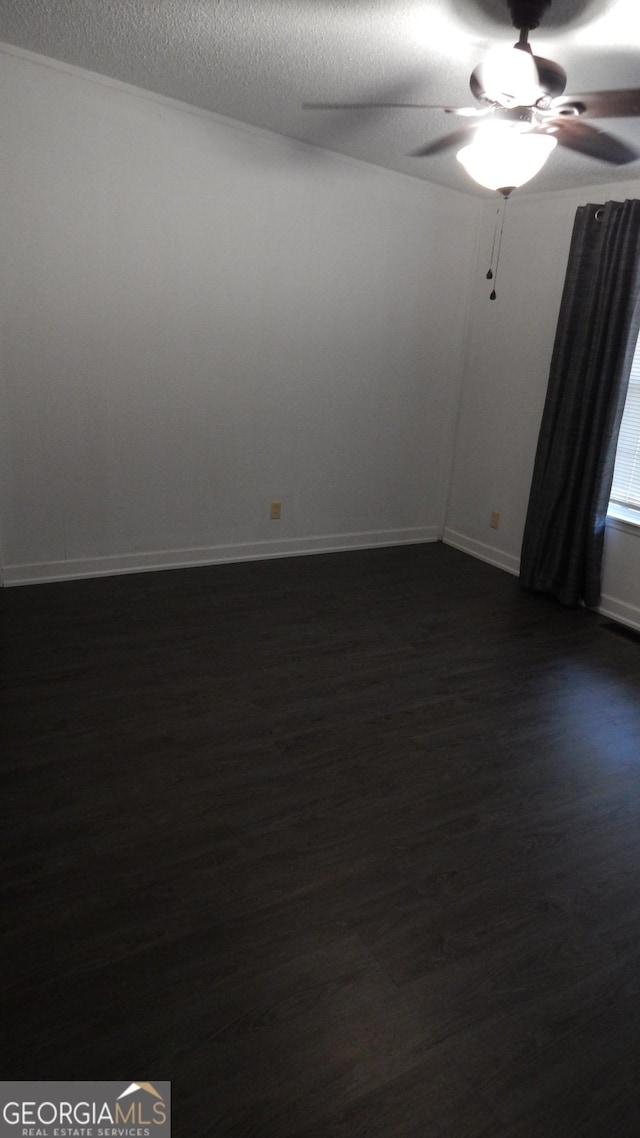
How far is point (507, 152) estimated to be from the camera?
83.0 inches

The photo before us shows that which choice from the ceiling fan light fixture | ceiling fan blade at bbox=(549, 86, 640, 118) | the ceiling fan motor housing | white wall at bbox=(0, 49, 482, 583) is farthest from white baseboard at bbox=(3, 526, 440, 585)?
the ceiling fan motor housing

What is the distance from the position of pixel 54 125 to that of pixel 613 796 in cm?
369

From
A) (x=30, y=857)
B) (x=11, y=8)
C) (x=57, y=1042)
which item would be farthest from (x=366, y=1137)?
(x=11, y=8)

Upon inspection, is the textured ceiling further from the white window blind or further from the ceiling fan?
the white window blind

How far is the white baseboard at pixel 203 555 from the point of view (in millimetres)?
3723

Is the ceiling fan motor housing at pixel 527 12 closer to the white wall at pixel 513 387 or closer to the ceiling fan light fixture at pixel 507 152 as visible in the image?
the ceiling fan light fixture at pixel 507 152

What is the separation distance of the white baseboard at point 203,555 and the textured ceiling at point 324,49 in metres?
2.32

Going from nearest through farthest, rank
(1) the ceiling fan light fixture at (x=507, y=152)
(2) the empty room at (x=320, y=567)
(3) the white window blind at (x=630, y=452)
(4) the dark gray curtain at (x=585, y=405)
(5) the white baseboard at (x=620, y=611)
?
1. (2) the empty room at (x=320, y=567)
2. (1) the ceiling fan light fixture at (x=507, y=152)
3. (4) the dark gray curtain at (x=585, y=405)
4. (3) the white window blind at (x=630, y=452)
5. (5) the white baseboard at (x=620, y=611)

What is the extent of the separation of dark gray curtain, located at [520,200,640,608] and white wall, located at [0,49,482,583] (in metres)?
0.99

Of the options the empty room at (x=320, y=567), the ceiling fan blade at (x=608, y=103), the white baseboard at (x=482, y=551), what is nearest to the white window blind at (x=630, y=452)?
the empty room at (x=320, y=567)

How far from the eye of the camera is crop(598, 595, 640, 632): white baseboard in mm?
3822

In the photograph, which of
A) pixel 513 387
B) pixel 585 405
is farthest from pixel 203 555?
pixel 585 405

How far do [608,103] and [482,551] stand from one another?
2.77 m

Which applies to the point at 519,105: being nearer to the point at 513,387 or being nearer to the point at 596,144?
the point at 596,144
